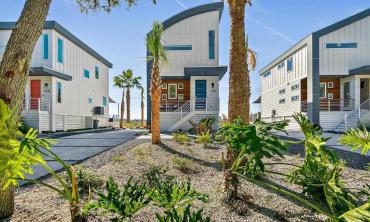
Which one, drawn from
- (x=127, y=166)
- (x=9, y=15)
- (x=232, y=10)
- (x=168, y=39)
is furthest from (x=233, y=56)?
(x=9, y=15)

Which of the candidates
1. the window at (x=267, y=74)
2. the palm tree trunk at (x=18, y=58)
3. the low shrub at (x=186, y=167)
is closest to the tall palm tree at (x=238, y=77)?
the low shrub at (x=186, y=167)


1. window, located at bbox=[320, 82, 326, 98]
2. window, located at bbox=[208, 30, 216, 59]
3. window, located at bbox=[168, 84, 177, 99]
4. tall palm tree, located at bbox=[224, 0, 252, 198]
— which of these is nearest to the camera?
tall palm tree, located at bbox=[224, 0, 252, 198]

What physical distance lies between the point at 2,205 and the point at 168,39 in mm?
18882

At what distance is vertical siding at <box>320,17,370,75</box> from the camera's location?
2033cm

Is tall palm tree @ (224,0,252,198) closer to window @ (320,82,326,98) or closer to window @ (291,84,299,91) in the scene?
window @ (291,84,299,91)

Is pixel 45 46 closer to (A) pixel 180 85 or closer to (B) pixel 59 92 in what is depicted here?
(B) pixel 59 92

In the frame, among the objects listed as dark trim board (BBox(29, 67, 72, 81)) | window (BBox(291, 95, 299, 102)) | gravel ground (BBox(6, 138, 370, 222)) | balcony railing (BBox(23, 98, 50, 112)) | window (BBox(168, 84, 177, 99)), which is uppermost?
dark trim board (BBox(29, 67, 72, 81))

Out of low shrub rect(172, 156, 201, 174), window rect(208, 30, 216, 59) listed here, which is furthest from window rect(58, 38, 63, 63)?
low shrub rect(172, 156, 201, 174)

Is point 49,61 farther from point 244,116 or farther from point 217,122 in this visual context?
point 244,116

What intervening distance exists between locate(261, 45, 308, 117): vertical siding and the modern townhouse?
0.28 ft

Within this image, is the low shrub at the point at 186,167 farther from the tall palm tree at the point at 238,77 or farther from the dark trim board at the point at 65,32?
the dark trim board at the point at 65,32

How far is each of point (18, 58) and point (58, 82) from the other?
17.9m

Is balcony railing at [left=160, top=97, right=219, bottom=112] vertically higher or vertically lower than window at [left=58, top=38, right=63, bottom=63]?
lower

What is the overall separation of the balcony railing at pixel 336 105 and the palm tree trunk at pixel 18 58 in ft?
69.8
